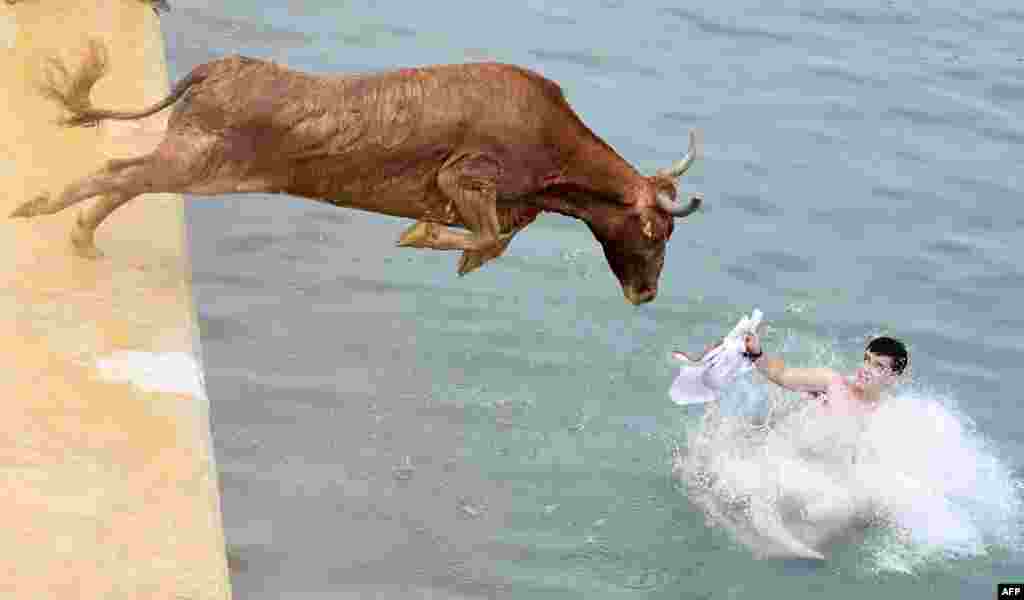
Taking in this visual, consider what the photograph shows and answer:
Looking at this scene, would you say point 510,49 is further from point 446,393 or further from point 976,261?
point 446,393

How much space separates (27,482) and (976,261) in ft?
A: 25.1

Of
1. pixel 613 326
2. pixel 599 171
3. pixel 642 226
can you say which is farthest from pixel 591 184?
pixel 613 326

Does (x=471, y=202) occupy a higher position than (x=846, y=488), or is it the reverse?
(x=471, y=202)

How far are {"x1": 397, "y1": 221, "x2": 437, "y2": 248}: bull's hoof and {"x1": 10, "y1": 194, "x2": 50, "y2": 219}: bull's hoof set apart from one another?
152 cm

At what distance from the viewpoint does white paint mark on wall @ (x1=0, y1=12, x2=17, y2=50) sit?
393 inches

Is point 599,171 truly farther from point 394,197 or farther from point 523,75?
point 394,197

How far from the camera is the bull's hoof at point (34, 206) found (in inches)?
301

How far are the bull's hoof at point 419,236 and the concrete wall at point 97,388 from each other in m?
0.99

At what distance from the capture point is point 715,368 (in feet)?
26.5

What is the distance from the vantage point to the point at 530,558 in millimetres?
8109

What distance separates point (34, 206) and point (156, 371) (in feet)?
3.15

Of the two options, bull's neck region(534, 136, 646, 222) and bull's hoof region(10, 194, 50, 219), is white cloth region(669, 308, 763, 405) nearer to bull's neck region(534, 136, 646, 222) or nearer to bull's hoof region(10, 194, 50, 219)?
bull's neck region(534, 136, 646, 222)

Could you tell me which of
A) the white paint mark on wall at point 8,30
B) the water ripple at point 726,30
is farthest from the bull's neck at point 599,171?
the water ripple at point 726,30

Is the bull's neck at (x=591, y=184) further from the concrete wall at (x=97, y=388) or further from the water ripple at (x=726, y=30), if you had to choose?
the water ripple at (x=726, y=30)
